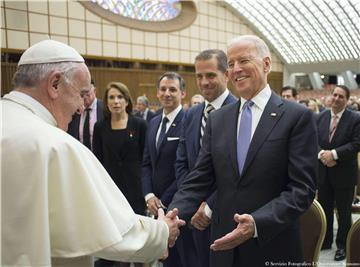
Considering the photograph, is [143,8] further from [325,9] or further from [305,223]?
[305,223]

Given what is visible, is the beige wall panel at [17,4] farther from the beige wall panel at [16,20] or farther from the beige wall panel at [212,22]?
the beige wall panel at [212,22]

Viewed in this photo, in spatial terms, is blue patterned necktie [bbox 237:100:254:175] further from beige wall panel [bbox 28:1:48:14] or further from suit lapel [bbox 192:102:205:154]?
beige wall panel [bbox 28:1:48:14]

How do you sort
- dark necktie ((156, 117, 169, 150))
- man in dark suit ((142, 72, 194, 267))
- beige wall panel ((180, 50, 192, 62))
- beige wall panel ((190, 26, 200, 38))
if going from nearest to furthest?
1. man in dark suit ((142, 72, 194, 267))
2. dark necktie ((156, 117, 169, 150))
3. beige wall panel ((180, 50, 192, 62))
4. beige wall panel ((190, 26, 200, 38))

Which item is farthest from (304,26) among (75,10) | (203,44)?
(75,10)

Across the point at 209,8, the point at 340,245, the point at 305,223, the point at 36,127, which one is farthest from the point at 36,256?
the point at 209,8

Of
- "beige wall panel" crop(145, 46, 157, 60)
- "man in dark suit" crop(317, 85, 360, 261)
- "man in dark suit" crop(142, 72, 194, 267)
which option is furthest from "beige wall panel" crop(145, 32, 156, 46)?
"man in dark suit" crop(142, 72, 194, 267)

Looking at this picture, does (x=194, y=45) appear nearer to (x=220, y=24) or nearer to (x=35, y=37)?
(x=220, y=24)

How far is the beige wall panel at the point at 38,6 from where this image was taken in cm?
1484

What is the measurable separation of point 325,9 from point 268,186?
23019 millimetres

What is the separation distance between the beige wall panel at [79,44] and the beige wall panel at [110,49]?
1.16m

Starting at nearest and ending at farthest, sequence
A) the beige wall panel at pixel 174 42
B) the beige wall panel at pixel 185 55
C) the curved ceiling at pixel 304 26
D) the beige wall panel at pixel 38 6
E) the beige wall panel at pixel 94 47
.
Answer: the beige wall panel at pixel 38 6 → the beige wall panel at pixel 94 47 → the beige wall panel at pixel 174 42 → the beige wall panel at pixel 185 55 → the curved ceiling at pixel 304 26

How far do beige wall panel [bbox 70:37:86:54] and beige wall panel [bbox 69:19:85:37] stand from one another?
0.67ft

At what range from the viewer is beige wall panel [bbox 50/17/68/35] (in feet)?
51.2

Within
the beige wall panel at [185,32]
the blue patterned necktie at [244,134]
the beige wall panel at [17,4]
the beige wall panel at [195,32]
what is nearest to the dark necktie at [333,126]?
the blue patterned necktie at [244,134]
